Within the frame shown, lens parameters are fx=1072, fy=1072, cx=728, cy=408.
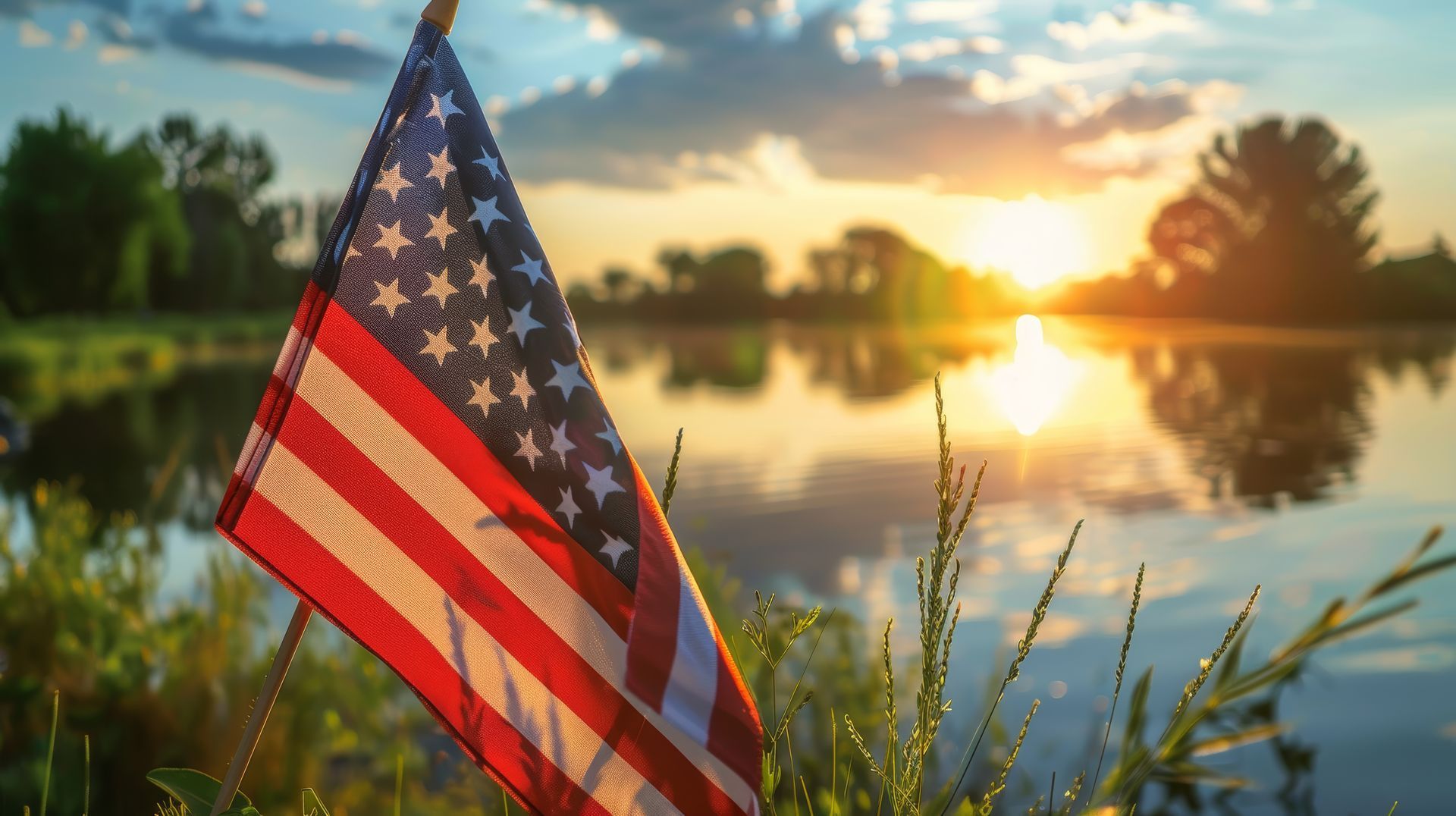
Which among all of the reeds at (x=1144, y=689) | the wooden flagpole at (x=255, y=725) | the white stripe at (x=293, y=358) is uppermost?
the white stripe at (x=293, y=358)

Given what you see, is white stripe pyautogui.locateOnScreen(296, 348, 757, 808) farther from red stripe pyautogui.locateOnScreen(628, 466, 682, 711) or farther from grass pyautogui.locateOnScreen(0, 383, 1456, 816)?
grass pyautogui.locateOnScreen(0, 383, 1456, 816)

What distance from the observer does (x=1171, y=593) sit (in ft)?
43.6

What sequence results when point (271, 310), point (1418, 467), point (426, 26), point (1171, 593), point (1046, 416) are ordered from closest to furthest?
point (426, 26), point (1171, 593), point (1418, 467), point (1046, 416), point (271, 310)

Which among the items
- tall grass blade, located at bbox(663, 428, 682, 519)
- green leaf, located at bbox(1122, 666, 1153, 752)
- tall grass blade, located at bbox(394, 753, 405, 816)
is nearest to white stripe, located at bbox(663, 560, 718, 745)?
tall grass blade, located at bbox(663, 428, 682, 519)

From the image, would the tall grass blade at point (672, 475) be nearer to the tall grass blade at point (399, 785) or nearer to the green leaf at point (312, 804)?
the tall grass blade at point (399, 785)

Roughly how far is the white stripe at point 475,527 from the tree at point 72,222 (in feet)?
225

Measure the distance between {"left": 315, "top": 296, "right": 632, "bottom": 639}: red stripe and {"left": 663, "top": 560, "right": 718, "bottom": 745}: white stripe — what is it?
16 centimetres

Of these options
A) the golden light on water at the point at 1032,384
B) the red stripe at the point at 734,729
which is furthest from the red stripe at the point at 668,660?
the golden light on water at the point at 1032,384

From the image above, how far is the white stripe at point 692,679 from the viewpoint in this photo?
2.29 metres

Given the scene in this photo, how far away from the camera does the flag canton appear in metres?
2.40

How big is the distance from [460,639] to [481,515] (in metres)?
0.28

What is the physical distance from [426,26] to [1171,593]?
12843mm

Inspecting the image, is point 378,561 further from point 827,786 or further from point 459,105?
point 827,786

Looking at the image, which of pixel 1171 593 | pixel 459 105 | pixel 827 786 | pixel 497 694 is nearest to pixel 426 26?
pixel 459 105
